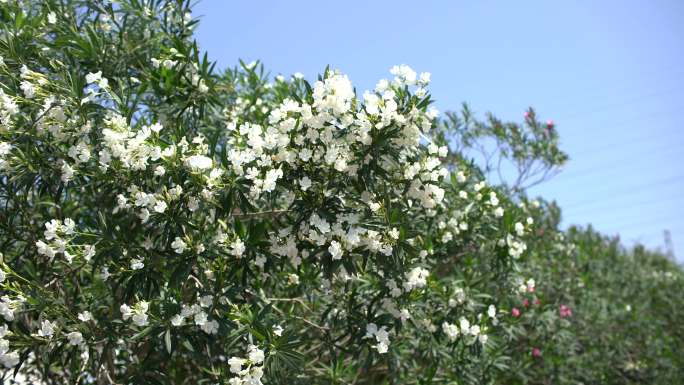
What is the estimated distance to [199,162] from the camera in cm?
268

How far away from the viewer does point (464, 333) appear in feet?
12.1

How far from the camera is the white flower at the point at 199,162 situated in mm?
2676

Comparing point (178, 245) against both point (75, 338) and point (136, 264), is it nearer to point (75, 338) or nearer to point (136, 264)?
point (136, 264)

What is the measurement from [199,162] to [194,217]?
1.15ft

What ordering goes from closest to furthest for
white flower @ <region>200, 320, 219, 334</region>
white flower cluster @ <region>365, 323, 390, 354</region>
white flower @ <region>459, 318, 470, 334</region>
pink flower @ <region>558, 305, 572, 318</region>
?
white flower @ <region>200, 320, 219, 334</region>, white flower cluster @ <region>365, 323, 390, 354</region>, white flower @ <region>459, 318, 470, 334</region>, pink flower @ <region>558, 305, 572, 318</region>

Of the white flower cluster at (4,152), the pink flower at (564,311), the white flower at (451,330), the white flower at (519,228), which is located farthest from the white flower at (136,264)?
the pink flower at (564,311)

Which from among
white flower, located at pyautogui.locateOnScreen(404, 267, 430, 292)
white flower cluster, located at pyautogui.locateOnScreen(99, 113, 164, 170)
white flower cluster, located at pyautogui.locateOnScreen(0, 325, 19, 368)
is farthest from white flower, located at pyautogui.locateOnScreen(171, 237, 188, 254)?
white flower, located at pyautogui.locateOnScreen(404, 267, 430, 292)

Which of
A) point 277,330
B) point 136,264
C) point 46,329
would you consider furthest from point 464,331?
point 46,329

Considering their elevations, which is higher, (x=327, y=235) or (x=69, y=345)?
(x=327, y=235)

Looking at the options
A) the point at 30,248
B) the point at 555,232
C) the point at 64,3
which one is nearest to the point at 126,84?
the point at 64,3

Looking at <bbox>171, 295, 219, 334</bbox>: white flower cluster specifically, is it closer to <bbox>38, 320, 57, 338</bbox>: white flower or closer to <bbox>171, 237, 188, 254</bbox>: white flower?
<bbox>171, 237, 188, 254</bbox>: white flower

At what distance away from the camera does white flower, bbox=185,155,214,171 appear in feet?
8.78

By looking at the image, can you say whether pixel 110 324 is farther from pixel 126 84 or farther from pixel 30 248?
pixel 126 84

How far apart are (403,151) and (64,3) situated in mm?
2226
